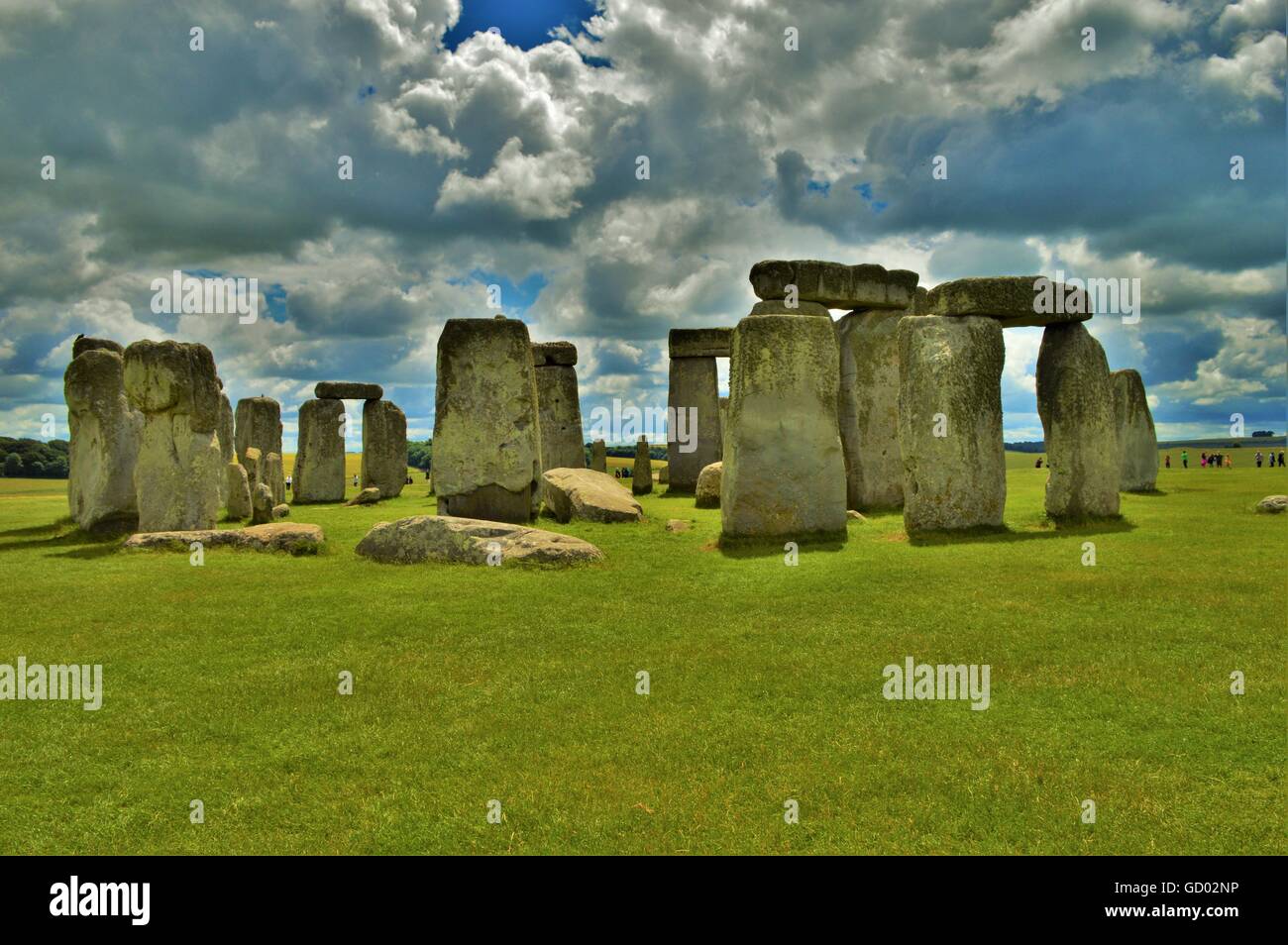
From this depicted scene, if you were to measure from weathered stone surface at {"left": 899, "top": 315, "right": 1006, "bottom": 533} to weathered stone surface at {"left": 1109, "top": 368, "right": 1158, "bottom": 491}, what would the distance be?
10179 mm

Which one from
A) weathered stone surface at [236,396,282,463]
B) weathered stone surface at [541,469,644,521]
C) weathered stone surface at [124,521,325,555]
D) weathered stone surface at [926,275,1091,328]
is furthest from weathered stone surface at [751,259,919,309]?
weathered stone surface at [236,396,282,463]

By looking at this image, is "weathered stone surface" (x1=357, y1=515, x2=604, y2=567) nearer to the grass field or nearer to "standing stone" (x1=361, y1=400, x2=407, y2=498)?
the grass field

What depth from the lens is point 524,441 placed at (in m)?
14.0

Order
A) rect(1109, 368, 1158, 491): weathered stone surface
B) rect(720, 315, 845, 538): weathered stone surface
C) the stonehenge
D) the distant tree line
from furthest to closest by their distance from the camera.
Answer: the distant tree line < the stonehenge < rect(1109, 368, 1158, 491): weathered stone surface < rect(720, 315, 845, 538): weathered stone surface

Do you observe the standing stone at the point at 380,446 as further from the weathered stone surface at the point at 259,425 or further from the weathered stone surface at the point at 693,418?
the weathered stone surface at the point at 693,418

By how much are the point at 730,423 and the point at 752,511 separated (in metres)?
1.33

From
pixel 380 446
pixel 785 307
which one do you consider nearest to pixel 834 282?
pixel 785 307

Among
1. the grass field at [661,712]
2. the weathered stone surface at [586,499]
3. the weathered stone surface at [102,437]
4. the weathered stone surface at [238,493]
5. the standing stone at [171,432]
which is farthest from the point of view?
the weathered stone surface at [238,493]

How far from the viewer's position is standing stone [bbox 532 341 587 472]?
73.5 ft

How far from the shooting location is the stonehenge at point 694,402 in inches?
906

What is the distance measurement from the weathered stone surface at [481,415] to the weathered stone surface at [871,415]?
6688mm

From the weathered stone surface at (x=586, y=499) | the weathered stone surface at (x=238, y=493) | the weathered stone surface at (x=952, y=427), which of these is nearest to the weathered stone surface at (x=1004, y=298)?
the weathered stone surface at (x=952, y=427)

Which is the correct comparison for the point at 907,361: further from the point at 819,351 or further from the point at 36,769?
the point at 36,769
